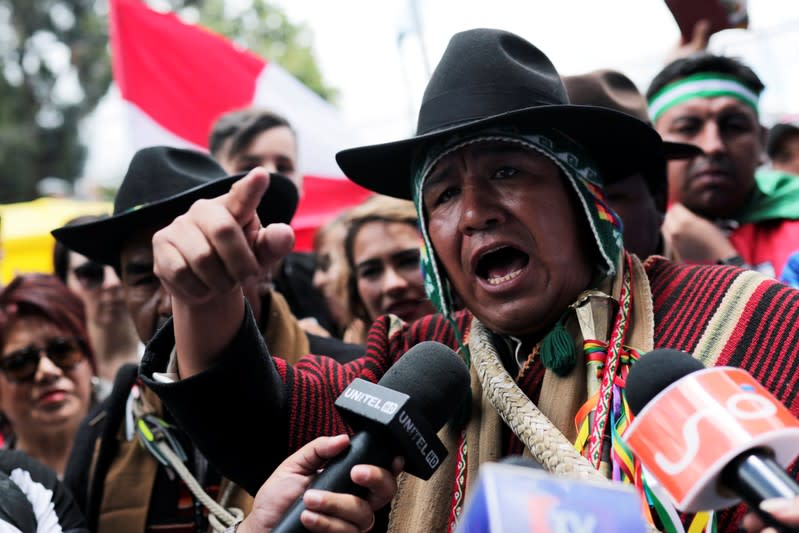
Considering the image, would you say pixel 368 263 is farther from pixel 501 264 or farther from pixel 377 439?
pixel 377 439

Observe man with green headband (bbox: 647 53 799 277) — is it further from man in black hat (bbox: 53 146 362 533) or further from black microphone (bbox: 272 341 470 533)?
black microphone (bbox: 272 341 470 533)

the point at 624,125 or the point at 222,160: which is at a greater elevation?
the point at 624,125

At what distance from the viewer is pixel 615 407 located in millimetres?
1979

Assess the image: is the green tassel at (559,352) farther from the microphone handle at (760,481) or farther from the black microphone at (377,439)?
the microphone handle at (760,481)

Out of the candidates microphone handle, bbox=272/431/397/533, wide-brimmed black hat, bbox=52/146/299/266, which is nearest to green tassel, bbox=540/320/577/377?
microphone handle, bbox=272/431/397/533

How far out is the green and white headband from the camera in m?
3.76

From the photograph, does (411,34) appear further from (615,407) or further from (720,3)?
(615,407)

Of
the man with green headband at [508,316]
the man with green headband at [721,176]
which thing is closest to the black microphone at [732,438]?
the man with green headband at [508,316]

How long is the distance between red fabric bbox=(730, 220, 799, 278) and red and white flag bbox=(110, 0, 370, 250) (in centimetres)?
366

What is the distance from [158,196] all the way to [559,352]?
162 cm

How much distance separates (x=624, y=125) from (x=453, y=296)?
68 cm

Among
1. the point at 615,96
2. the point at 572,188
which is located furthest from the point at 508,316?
the point at 615,96

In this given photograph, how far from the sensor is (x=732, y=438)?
1167 mm

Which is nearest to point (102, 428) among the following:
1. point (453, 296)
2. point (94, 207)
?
point (453, 296)
